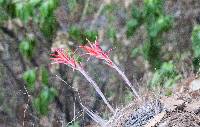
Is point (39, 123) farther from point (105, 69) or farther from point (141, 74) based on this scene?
point (141, 74)

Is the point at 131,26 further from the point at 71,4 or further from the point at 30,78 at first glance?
the point at 30,78

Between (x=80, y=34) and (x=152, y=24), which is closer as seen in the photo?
(x=152, y=24)

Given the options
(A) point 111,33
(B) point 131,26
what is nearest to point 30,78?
(A) point 111,33

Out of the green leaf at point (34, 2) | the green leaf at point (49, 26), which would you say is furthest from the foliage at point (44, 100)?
the green leaf at point (34, 2)

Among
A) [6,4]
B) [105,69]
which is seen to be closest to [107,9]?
[105,69]

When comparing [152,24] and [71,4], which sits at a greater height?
[71,4]
